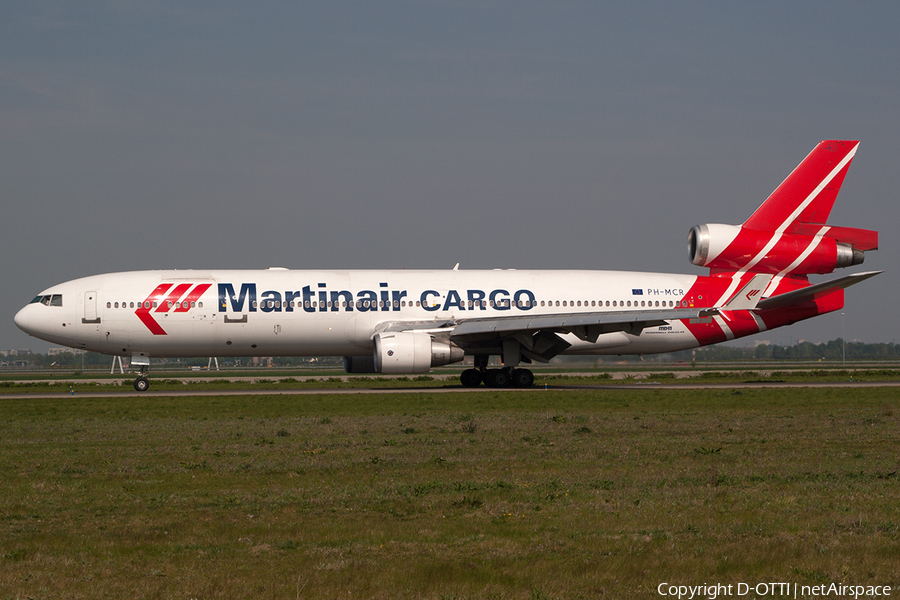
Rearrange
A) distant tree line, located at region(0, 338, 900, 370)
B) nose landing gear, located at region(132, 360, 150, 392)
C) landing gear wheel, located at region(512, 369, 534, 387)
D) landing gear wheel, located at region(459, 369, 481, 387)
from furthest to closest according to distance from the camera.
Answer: distant tree line, located at region(0, 338, 900, 370), landing gear wheel, located at region(459, 369, 481, 387), nose landing gear, located at region(132, 360, 150, 392), landing gear wheel, located at region(512, 369, 534, 387)

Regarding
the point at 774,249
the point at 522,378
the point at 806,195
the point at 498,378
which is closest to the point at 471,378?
the point at 498,378

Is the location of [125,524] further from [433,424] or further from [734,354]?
[734,354]

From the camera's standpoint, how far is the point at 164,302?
1227 inches

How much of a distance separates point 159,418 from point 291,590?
15.7 m

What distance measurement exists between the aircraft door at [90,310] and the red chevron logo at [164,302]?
1479 mm

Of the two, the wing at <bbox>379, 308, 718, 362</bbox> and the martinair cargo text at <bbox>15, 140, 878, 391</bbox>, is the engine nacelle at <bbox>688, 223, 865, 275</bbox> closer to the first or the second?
the martinair cargo text at <bbox>15, 140, 878, 391</bbox>

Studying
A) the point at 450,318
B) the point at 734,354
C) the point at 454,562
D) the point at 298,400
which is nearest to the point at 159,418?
the point at 298,400

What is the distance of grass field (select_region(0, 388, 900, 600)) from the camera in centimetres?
714

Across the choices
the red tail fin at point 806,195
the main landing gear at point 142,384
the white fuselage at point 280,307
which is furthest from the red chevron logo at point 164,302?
the red tail fin at point 806,195

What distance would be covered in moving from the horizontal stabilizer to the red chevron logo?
20.8 metres

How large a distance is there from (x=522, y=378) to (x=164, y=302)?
13.2 meters

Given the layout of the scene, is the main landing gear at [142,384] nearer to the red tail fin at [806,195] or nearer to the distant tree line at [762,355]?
the red tail fin at [806,195]

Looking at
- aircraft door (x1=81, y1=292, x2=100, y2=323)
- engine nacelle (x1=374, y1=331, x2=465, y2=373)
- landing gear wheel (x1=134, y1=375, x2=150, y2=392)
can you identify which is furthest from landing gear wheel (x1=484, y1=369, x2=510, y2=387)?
aircraft door (x1=81, y1=292, x2=100, y2=323)

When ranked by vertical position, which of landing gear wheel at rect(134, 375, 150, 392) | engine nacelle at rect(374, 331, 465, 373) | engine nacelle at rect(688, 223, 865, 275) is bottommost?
landing gear wheel at rect(134, 375, 150, 392)
